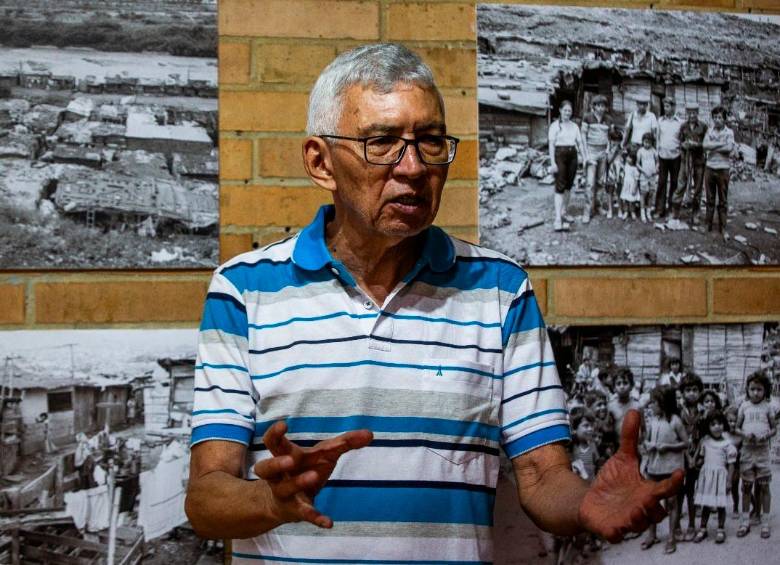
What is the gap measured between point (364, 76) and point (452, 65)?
0.51 meters

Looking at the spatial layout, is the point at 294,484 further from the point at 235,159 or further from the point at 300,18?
the point at 300,18

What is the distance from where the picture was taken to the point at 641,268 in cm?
177

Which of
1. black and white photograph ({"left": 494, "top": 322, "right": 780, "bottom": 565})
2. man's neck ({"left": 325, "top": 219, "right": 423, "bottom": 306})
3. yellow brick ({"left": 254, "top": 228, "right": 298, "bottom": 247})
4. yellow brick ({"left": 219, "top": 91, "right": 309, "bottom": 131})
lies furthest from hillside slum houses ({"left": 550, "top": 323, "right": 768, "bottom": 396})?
yellow brick ({"left": 219, "top": 91, "right": 309, "bottom": 131})

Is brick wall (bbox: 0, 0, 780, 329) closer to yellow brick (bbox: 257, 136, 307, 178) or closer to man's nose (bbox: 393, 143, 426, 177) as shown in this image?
yellow brick (bbox: 257, 136, 307, 178)

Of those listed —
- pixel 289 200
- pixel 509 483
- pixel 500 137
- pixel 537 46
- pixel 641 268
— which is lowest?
pixel 509 483

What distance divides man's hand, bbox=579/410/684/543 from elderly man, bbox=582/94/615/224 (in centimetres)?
80

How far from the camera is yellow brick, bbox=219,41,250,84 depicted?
1.68m

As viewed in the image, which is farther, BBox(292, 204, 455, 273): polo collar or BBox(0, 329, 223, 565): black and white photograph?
BBox(0, 329, 223, 565): black and white photograph

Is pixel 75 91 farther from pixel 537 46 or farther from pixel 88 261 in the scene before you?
pixel 537 46

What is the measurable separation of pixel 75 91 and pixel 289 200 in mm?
489

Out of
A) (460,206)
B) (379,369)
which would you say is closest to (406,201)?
(379,369)

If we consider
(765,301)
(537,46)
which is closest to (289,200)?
(537,46)

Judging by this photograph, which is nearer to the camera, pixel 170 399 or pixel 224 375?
pixel 224 375

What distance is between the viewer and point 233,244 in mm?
1674
